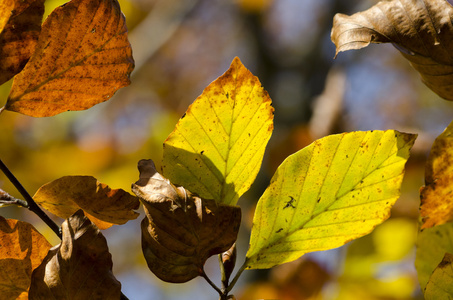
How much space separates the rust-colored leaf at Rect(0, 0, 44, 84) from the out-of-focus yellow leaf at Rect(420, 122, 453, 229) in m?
0.34

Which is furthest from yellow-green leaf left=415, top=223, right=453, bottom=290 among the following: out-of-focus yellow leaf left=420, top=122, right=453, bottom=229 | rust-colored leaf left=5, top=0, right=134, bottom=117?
rust-colored leaf left=5, top=0, right=134, bottom=117

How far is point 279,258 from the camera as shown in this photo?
382 mm

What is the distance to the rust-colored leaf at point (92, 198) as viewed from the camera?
37cm

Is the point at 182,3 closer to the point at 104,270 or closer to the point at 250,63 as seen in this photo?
the point at 250,63

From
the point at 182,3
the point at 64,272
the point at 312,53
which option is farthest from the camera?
the point at 312,53

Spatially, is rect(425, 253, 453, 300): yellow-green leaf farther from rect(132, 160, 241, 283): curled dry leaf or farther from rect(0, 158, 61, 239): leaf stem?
rect(0, 158, 61, 239): leaf stem

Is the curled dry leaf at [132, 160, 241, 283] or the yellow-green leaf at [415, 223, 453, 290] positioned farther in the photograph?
the yellow-green leaf at [415, 223, 453, 290]

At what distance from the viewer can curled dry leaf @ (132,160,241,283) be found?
1.08 feet

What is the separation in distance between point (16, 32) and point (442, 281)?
0.38 m

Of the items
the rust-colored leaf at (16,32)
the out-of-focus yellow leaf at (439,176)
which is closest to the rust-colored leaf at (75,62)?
the rust-colored leaf at (16,32)

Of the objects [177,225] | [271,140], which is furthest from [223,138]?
[271,140]

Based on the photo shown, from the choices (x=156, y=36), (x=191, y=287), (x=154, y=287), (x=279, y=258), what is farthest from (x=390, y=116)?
(x=279, y=258)

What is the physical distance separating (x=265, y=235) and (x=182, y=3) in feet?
8.35

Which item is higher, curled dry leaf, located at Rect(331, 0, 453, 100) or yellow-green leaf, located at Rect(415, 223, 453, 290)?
curled dry leaf, located at Rect(331, 0, 453, 100)
